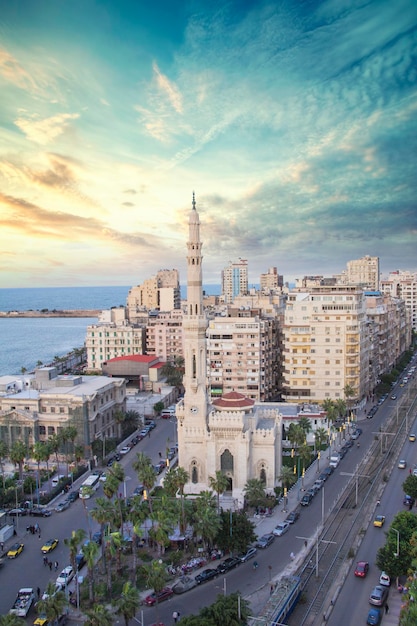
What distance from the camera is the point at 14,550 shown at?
141ft

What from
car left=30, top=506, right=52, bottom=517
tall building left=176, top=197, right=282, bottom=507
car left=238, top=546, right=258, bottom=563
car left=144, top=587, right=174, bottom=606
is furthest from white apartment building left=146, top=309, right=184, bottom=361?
car left=144, top=587, right=174, bottom=606

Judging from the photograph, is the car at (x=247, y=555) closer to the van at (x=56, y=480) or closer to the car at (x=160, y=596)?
the car at (x=160, y=596)

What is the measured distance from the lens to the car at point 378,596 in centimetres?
3444

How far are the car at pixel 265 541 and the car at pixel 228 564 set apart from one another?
8.76 ft

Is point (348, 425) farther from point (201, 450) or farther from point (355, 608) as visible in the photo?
point (355, 608)

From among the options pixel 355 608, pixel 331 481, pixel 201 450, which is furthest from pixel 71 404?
pixel 355 608

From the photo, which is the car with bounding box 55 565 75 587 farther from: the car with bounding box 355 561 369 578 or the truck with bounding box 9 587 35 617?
the car with bounding box 355 561 369 578

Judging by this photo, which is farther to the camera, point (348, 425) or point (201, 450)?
point (348, 425)

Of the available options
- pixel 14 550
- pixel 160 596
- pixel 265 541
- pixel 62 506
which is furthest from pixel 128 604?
pixel 62 506

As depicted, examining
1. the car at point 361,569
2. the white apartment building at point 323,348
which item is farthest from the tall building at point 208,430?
the white apartment building at point 323,348

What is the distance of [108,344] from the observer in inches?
4636

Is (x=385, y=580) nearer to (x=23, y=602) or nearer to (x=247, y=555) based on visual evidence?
(x=247, y=555)

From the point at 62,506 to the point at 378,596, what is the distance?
28733mm

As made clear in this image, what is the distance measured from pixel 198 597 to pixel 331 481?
2422 cm
